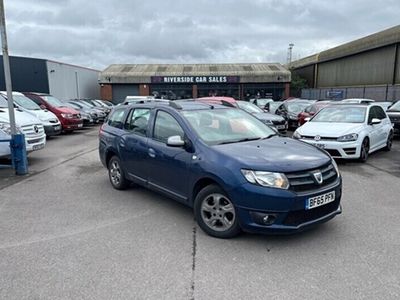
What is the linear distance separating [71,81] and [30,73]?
4790 millimetres

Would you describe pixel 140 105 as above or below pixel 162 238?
above

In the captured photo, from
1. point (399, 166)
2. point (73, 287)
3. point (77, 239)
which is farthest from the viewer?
point (399, 166)

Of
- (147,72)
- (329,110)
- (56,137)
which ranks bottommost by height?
(56,137)

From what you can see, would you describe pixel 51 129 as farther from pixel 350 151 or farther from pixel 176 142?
pixel 350 151

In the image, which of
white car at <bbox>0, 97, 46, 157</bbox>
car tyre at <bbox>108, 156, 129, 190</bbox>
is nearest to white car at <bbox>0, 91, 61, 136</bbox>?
white car at <bbox>0, 97, 46, 157</bbox>

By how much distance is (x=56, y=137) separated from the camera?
14.5 metres

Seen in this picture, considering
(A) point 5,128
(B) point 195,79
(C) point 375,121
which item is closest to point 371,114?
(C) point 375,121

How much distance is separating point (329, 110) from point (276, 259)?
7.29 m

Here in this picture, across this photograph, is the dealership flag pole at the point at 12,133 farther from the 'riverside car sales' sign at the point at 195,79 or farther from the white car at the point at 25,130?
the 'riverside car sales' sign at the point at 195,79

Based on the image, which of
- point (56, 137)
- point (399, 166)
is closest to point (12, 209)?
point (399, 166)

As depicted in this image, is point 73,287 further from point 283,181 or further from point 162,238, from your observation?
point 283,181

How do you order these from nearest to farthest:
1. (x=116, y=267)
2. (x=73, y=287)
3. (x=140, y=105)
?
(x=73, y=287), (x=116, y=267), (x=140, y=105)

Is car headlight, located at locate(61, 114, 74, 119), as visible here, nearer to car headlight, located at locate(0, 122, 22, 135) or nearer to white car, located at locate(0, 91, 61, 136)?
white car, located at locate(0, 91, 61, 136)

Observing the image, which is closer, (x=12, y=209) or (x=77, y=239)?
(x=77, y=239)
